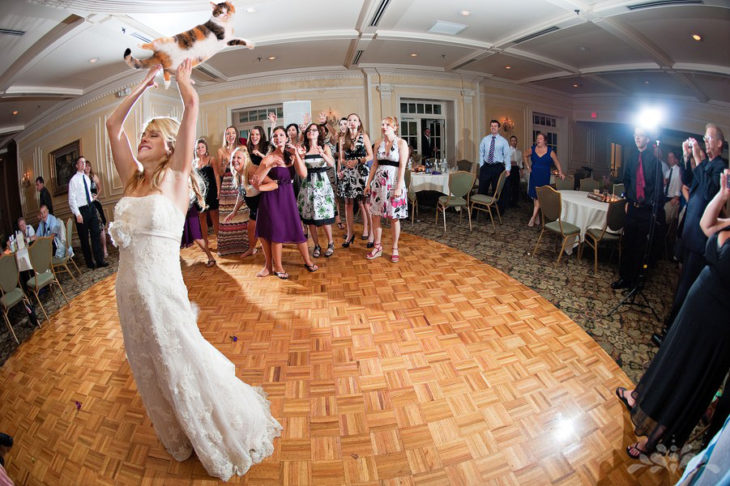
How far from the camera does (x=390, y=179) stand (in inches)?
154

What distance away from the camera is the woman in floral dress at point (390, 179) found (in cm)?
376

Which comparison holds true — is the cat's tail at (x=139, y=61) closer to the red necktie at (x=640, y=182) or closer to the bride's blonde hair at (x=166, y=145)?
the bride's blonde hair at (x=166, y=145)

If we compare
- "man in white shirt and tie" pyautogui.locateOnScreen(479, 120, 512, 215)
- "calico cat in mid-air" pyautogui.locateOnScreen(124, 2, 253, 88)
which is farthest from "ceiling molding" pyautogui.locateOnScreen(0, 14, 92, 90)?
"man in white shirt and tie" pyautogui.locateOnScreen(479, 120, 512, 215)

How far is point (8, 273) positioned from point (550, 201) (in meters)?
4.97

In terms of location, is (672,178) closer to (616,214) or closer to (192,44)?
(616,214)

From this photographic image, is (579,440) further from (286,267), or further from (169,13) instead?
(169,13)

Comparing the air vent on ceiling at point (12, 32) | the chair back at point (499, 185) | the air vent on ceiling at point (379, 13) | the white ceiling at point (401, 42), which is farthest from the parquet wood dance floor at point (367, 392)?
the air vent on ceiling at point (379, 13)

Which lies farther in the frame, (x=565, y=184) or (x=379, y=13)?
(x=565, y=184)

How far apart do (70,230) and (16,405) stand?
3.76 feet

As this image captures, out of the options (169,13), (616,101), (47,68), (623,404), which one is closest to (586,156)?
(616,101)

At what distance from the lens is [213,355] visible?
1432 mm

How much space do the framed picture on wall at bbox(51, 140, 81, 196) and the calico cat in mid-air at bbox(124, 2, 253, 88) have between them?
127 cm

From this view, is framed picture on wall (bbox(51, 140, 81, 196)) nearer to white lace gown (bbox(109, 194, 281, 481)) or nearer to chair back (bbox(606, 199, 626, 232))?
white lace gown (bbox(109, 194, 281, 481))

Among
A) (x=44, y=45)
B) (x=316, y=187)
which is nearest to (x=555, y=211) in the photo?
(x=316, y=187)
